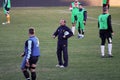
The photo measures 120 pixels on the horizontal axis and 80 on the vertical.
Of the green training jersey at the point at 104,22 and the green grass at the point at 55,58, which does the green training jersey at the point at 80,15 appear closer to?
the green grass at the point at 55,58

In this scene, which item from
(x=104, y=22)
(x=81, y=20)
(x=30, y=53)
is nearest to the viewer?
(x=30, y=53)

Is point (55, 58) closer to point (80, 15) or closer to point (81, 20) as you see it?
point (80, 15)

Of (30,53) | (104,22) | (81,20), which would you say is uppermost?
(104,22)

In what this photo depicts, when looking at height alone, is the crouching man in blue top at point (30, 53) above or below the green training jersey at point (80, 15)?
below

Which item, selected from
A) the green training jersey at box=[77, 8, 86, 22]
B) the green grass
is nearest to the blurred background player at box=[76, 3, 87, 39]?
the green training jersey at box=[77, 8, 86, 22]

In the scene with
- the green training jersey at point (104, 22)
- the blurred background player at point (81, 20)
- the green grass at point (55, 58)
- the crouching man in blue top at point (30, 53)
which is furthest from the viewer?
the blurred background player at point (81, 20)

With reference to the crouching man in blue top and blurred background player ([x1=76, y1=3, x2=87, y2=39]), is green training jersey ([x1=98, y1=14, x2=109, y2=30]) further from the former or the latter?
blurred background player ([x1=76, y1=3, x2=87, y2=39])

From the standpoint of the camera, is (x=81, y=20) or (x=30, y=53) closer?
(x=30, y=53)

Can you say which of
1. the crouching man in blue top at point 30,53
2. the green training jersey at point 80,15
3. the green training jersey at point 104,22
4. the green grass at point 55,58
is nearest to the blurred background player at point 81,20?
the green training jersey at point 80,15

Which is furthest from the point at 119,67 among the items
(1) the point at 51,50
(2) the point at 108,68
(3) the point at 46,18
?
(3) the point at 46,18

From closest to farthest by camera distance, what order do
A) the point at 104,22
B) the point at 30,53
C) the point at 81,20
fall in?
the point at 30,53 → the point at 104,22 → the point at 81,20

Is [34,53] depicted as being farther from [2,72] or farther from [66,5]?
[66,5]

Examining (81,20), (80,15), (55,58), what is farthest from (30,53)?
(81,20)

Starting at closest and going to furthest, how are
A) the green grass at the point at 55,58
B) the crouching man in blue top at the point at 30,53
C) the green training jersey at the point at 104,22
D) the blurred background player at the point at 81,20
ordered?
the crouching man in blue top at the point at 30,53 < the green grass at the point at 55,58 < the green training jersey at the point at 104,22 < the blurred background player at the point at 81,20
